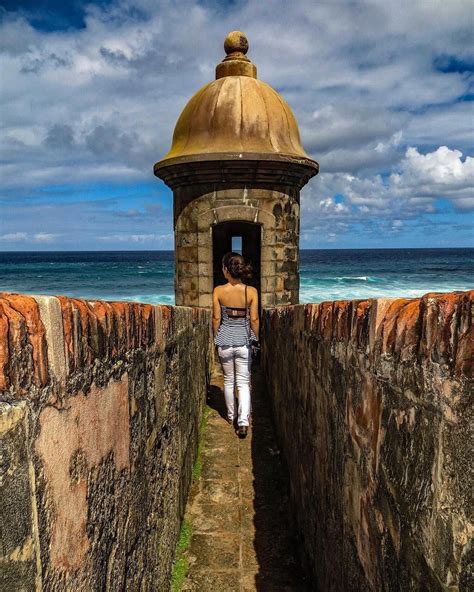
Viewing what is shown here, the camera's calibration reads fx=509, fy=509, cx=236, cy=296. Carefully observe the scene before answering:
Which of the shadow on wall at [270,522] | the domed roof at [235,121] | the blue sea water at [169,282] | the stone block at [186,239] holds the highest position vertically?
the domed roof at [235,121]

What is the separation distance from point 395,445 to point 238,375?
3939 millimetres

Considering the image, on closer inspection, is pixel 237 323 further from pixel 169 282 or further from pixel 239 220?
pixel 169 282

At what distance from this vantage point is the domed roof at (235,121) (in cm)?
805

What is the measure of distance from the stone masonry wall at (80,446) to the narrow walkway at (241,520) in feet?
2.00

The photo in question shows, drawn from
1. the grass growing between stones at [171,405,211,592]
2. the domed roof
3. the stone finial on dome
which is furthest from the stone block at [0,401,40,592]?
the stone finial on dome

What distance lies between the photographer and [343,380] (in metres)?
1.95

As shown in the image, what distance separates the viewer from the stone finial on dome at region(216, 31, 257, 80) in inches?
341

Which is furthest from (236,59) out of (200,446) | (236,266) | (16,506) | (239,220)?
(16,506)

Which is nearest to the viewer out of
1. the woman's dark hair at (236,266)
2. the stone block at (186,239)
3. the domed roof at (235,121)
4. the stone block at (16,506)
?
the stone block at (16,506)

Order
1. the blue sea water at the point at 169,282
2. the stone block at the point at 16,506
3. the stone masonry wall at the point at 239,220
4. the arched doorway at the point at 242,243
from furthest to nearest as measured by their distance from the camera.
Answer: the blue sea water at the point at 169,282, the arched doorway at the point at 242,243, the stone masonry wall at the point at 239,220, the stone block at the point at 16,506

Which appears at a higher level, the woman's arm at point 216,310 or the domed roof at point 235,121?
the domed roof at point 235,121

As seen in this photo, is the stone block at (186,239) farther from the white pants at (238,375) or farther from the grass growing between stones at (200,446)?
the white pants at (238,375)

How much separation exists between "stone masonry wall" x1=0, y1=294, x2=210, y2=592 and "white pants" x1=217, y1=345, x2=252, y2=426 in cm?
260

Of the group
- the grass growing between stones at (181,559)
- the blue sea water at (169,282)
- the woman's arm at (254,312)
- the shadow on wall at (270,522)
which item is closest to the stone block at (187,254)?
the woman's arm at (254,312)
